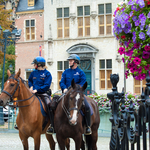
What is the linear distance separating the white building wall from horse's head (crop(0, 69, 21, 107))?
754 inches

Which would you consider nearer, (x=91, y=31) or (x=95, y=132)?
(x=95, y=132)

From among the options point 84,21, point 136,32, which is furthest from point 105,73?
point 136,32

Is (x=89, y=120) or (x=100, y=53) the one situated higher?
(x=100, y=53)

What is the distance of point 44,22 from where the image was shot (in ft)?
91.7

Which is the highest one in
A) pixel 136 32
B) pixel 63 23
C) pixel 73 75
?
pixel 63 23

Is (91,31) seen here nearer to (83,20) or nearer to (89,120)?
(83,20)

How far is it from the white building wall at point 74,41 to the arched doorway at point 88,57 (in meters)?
0.40

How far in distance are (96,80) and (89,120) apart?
19.7 metres

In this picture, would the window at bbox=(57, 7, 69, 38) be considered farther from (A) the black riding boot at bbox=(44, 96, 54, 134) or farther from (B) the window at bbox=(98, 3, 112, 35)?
(A) the black riding boot at bbox=(44, 96, 54, 134)

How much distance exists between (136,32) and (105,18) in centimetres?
2316

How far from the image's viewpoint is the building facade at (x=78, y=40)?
25.7 m

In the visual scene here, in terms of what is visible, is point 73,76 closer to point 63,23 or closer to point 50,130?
point 50,130

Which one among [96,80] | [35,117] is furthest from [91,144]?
[96,80]

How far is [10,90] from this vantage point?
254 inches
